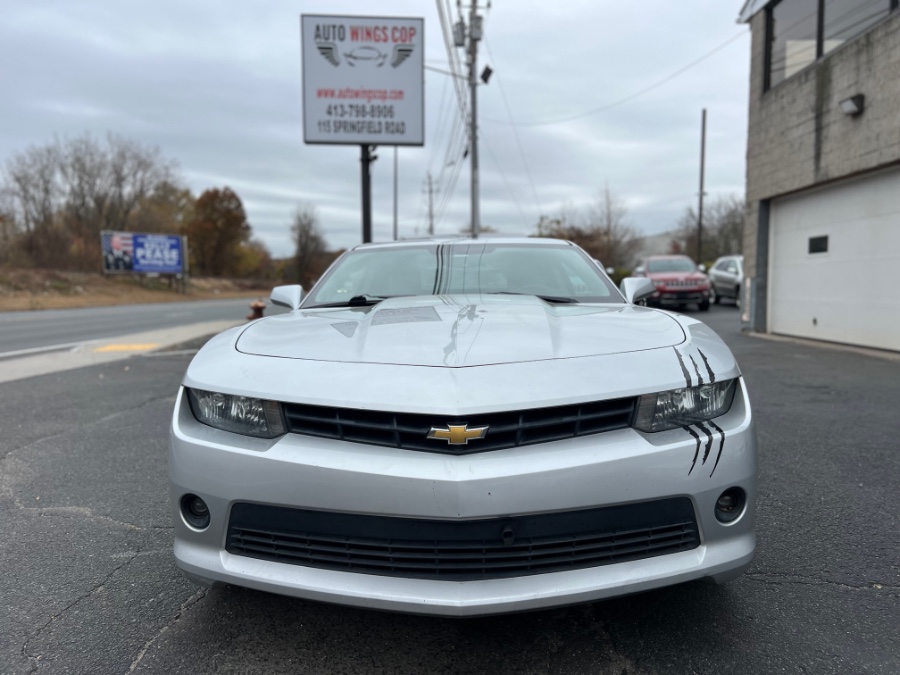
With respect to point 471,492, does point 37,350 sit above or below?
below

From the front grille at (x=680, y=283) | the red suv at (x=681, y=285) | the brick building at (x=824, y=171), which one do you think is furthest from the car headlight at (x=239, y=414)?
the front grille at (x=680, y=283)

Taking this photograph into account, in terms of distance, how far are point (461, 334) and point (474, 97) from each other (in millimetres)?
20326

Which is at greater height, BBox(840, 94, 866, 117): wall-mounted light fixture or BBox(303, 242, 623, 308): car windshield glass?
BBox(840, 94, 866, 117): wall-mounted light fixture

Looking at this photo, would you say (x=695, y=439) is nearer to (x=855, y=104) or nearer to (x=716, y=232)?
(x=855, y=104)

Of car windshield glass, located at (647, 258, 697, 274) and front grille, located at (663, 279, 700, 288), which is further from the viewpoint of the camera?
car windshield glass, located at (647, 258, 697, 274)

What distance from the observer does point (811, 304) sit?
1026 centimetres

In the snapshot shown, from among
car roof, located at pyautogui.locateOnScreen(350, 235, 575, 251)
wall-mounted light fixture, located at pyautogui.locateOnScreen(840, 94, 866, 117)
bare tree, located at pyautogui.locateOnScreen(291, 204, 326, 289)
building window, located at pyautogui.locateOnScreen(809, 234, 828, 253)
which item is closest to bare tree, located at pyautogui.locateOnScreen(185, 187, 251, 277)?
bare tree, located at pyautogui.locateOnScreen(291, 204, 326, 289)

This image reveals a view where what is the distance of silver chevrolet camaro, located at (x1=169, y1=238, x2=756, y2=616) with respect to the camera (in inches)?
71.6

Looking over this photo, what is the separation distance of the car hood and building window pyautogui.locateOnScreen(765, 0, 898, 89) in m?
8.52

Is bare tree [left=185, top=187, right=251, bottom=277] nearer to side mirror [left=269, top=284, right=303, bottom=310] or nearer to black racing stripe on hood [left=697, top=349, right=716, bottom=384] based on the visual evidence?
side mirror [left=269, top=284, right=303, bottom=310]

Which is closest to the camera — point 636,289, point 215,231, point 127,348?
point 636,289

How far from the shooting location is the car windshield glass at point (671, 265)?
17.5 meters

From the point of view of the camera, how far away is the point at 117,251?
42875 millimetres

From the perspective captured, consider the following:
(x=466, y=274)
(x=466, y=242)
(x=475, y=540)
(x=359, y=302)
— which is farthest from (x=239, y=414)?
(x=466, y=242)
